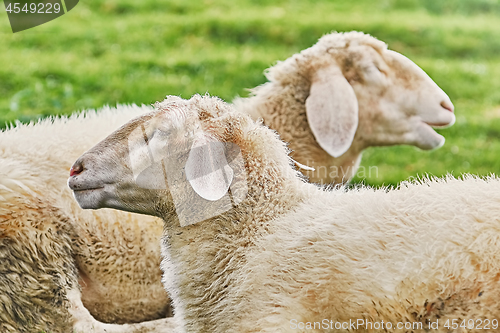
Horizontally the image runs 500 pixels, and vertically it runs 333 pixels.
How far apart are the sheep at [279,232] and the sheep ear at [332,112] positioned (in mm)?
1041

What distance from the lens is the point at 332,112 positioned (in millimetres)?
4133

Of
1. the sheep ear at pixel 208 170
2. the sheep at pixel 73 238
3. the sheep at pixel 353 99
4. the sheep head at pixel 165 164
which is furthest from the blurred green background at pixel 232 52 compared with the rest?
the sheep ear at pixel 208 170

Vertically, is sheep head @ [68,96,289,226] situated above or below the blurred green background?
above

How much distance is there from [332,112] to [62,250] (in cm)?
191

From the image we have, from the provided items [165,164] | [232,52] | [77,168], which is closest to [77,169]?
[77,168]

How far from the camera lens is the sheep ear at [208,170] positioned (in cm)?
269

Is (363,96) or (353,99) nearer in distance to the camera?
(353,99)

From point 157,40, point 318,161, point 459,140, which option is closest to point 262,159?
point 318,161

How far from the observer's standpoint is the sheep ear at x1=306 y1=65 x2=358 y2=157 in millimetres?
4094

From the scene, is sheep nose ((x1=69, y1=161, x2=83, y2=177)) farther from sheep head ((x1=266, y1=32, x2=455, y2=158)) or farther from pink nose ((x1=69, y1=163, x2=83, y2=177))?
sheep head ((x1=266, y1=32, x2=455, y2=158))

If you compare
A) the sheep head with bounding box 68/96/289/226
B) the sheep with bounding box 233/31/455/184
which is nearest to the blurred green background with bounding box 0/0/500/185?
the sheep with bounding box 233/31/455/184

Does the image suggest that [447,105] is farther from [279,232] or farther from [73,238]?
[73,238]

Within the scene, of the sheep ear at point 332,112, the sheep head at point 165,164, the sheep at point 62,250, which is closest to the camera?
the sheep head at point 165,164

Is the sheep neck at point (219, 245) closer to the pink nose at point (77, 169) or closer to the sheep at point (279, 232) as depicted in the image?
the sheep at point (279, 232)
